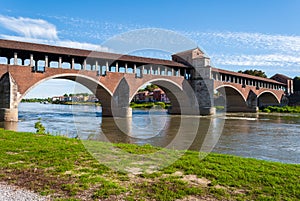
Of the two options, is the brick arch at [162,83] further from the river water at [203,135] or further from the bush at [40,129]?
the bush at [40,129]

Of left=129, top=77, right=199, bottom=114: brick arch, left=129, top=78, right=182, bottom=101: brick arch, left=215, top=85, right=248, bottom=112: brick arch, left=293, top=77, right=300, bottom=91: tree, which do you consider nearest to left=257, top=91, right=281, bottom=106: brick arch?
left=215, top=85, right=248, bottom=112: brick arch

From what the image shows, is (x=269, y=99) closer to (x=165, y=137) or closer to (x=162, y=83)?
(x=162, y=83)

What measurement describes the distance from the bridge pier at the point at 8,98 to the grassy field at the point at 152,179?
65.7 ft

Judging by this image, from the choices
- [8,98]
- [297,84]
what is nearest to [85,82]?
[8,98]

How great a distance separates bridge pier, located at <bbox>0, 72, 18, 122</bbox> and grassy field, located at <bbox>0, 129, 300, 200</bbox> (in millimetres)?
20040

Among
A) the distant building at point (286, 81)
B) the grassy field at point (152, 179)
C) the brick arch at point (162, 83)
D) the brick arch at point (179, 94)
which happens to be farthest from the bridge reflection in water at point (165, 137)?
the distant building at point (286, 81)

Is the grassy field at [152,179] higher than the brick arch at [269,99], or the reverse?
the brick arch at [269,99]

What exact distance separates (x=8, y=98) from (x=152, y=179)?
2437cm

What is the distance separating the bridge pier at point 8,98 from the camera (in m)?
25.3

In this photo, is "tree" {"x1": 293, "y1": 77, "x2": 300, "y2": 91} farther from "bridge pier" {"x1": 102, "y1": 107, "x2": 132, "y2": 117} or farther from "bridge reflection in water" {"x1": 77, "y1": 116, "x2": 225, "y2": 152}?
"bridge reflection in water" {"x1": 77, "y1": 116, "x2": 225, "y2": 152}

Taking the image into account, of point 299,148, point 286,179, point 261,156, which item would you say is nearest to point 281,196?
point 286,179

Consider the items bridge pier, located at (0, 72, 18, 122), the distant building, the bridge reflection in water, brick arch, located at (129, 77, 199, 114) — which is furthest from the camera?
the distant building

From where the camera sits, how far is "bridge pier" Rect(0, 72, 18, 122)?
83.0 feet

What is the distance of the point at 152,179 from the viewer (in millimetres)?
5652
